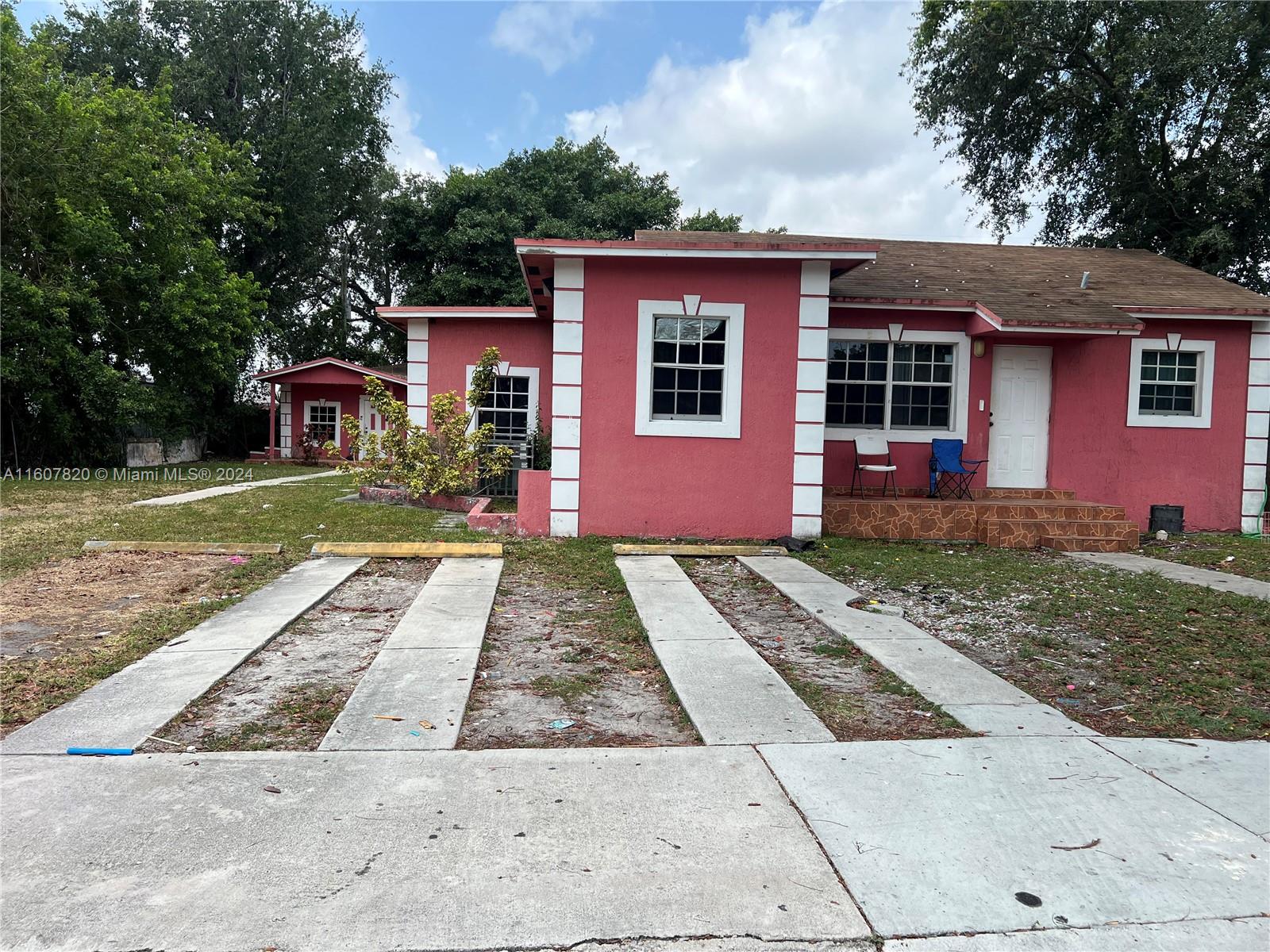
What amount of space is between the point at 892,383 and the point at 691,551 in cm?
466

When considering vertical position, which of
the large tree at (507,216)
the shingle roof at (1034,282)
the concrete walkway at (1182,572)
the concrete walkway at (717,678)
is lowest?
the concrete walkway at (717,678)

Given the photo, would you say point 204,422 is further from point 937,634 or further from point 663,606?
point 937,634

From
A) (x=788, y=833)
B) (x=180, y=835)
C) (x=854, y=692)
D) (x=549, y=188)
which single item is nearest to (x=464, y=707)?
(x=180, y=835)

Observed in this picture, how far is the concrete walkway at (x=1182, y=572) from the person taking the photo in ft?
24.4

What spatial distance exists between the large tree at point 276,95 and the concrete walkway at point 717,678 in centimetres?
2292

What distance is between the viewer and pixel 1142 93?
1655 centimetres

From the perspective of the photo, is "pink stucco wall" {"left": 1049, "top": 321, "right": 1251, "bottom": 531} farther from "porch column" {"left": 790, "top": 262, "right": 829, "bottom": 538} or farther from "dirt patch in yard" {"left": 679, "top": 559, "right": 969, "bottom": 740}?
"dirt patch in yard" {"left": 679, "top": 559, "right": 969, "bottom": 740}

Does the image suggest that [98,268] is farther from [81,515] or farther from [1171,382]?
[1171,382]

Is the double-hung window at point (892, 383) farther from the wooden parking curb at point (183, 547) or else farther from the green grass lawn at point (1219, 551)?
the wooden parking curb at point (183, 547)

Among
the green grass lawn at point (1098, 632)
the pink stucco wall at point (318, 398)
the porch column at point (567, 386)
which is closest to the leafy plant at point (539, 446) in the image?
the porch column at point (567, 386)

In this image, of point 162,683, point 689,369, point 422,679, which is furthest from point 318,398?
point 422,679

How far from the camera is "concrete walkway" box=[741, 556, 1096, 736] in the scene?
12.8 feet

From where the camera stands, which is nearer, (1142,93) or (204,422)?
(1142,93)

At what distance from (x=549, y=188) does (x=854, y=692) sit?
2455 cm
